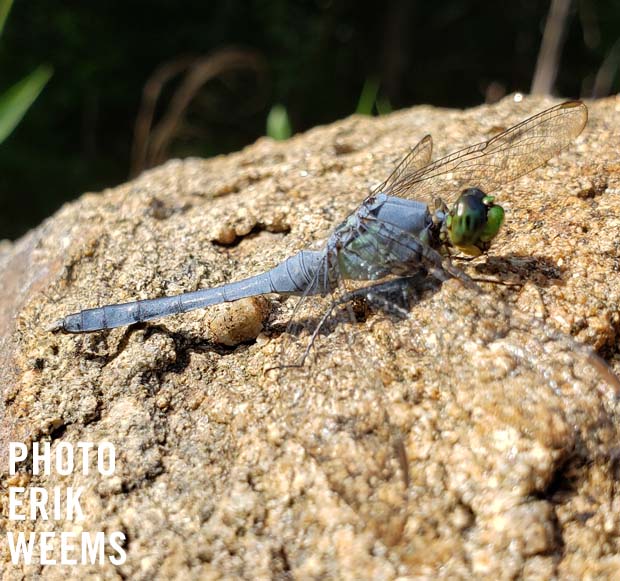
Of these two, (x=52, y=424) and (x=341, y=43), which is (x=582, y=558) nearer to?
(x=52, y=424)

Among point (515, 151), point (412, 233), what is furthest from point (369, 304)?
point (515, 151)

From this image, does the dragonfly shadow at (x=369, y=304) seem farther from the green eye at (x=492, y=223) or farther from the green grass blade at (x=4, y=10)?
the green grass blade at (x=4, y=10)

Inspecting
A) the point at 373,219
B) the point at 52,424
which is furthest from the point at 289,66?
the point at 52,424

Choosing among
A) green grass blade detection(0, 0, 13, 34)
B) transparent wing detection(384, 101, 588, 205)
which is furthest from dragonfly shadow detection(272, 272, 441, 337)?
green grass blade detection(0, 0, 13, 34)

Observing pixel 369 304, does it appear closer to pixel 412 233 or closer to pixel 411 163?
pixel 412 233

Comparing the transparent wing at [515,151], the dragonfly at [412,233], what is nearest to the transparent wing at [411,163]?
the dragonfly at [412,233]

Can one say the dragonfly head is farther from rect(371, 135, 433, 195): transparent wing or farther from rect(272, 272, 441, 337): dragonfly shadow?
rect(371, 135, 433, 195): transparent wing
